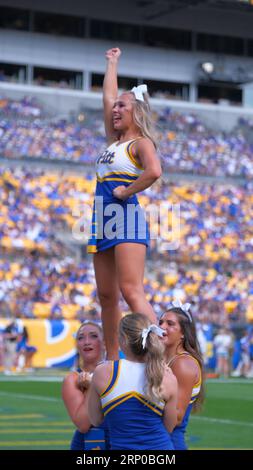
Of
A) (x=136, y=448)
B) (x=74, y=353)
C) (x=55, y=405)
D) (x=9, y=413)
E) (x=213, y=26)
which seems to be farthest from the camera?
(x=213, y=26)

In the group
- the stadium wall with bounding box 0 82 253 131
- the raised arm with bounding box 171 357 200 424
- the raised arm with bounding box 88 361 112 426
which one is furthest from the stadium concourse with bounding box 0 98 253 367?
the raised arm with bounding box 88 361 112 426

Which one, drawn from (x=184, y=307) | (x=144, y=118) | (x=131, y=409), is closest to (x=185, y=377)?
(x=184, y=307)

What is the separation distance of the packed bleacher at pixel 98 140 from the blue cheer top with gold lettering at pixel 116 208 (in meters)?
21.6

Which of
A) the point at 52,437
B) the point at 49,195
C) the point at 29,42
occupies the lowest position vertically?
the point at 52,437

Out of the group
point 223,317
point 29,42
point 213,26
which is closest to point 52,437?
point 223,317

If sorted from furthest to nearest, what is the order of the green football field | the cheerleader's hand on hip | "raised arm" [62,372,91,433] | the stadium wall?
the stadium wall
the green football field
the cheerleader's hand on hip
"raised arm" [62,372,91,433]

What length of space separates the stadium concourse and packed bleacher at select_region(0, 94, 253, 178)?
0.04 meters

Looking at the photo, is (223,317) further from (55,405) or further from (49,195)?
(55,405)

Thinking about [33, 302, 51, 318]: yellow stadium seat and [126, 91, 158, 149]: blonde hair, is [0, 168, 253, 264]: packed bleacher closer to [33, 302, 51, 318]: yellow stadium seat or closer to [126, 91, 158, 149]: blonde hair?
[33, 302, 51, 318]: yellow stadium seat

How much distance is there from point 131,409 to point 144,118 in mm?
1944

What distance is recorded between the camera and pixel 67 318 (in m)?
21.6

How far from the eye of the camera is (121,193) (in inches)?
217

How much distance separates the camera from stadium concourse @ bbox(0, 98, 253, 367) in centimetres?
2269

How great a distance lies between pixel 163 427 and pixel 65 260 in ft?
64.7
